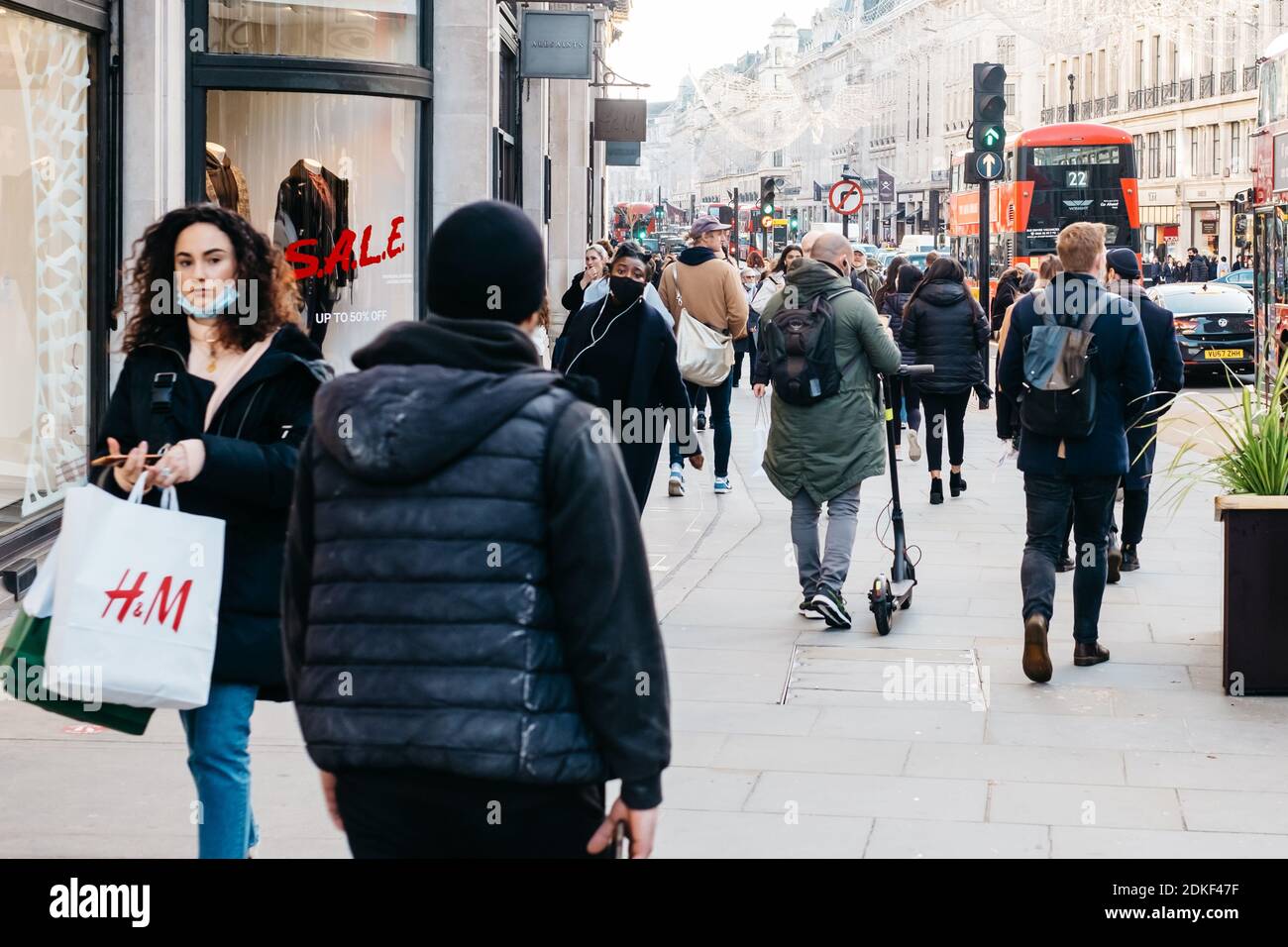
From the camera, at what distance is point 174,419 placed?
4.13m

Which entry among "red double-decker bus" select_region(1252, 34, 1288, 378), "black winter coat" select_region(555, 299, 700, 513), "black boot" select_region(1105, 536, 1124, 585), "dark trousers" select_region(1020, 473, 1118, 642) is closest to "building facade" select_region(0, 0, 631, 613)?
"black winter coat" select_region(555, 299, 700, 513)

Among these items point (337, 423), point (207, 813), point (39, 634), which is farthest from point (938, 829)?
point (337, 423)

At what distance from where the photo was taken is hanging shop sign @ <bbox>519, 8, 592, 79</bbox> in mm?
17531

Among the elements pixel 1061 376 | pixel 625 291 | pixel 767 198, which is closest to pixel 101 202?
pixel 625 291

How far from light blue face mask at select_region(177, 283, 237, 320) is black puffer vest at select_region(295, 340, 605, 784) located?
60.3 inches

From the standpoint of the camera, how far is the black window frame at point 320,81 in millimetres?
11141

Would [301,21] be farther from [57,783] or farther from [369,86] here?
[57,783]

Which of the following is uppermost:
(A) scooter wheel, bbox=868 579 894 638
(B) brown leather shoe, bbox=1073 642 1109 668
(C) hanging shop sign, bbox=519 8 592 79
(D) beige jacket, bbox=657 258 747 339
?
(C) hanging shop sign, bbox=519 8 592 79

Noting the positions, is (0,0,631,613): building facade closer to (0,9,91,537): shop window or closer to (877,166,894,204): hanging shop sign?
(0,9,91,537): shop window

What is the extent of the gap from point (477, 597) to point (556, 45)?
1560 centimetres

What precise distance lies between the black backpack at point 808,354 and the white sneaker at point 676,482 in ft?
16.3

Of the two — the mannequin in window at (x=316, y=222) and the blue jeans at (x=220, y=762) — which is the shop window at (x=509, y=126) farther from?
the blue jeans at (x=220, y=762)

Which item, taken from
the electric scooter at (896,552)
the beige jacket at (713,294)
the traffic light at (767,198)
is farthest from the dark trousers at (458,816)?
the traffic light at (767,198)

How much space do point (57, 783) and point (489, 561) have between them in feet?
10.9
